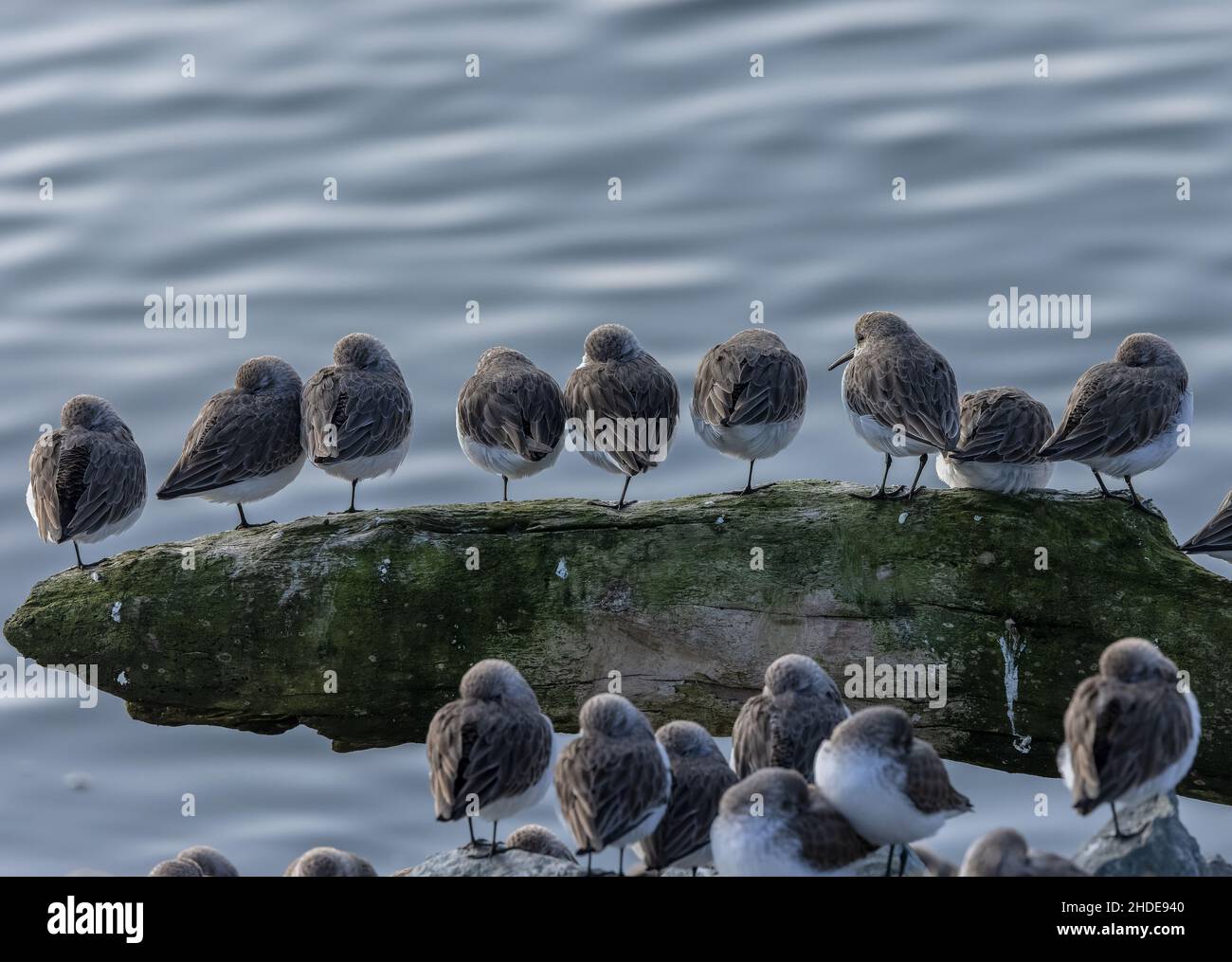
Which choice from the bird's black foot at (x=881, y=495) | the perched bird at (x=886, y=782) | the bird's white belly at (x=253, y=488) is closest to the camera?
the perched bird at (x=886, y=782)

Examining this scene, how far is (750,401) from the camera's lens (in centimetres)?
1221

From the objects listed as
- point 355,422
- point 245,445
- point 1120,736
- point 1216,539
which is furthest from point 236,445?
point 1216,539

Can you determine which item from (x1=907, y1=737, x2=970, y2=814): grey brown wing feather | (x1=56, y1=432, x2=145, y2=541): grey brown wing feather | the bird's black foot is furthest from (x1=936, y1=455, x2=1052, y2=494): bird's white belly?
(x1=56, y1=432, x2=145, y2=541): grey brown wing feather

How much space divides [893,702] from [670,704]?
1.53 m

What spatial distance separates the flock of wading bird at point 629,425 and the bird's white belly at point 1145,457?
0.5 inches

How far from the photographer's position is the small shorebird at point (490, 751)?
374 inches

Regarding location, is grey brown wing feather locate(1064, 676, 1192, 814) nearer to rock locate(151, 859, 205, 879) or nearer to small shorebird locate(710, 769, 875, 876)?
small shorebird locate(710, 769, 875, 876)

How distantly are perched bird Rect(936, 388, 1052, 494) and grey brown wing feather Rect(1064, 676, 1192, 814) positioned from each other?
9.49ft

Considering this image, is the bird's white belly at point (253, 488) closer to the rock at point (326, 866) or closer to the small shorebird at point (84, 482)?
the small shorebird at point (84, 482)

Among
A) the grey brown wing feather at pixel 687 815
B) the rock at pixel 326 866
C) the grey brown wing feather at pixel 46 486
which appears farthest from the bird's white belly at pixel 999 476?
the grey brown wing feather at pixel 46 486

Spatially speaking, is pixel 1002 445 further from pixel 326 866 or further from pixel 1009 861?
pixel 326 866

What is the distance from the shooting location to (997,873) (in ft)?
27.8
